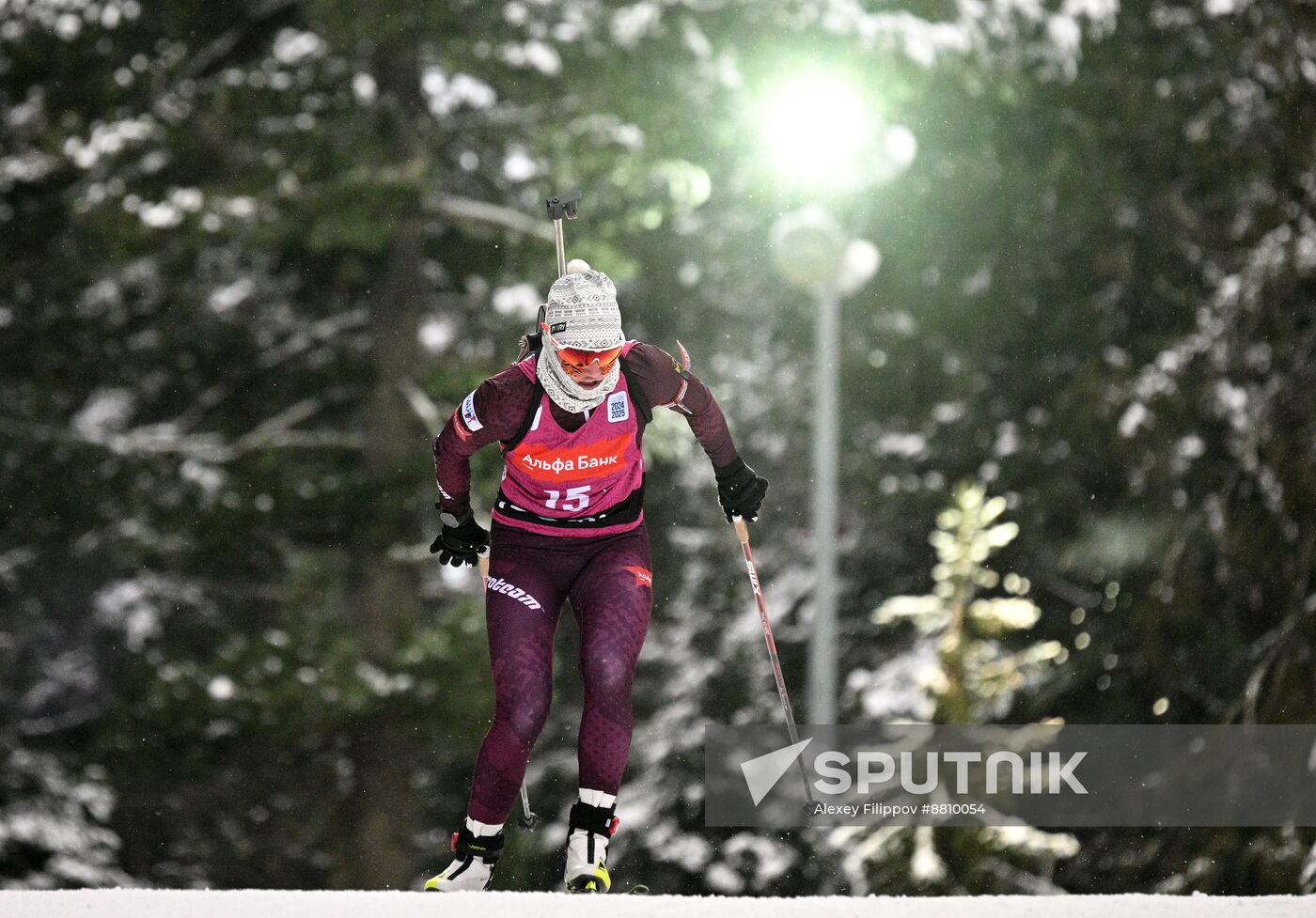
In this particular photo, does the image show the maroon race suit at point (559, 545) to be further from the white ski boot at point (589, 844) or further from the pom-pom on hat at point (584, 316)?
the pom-pom on hat at point (584, 316)

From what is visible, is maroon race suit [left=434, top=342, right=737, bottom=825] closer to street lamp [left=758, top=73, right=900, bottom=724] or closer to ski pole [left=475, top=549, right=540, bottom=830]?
ski pole [left=475, top=549, right=540, bottom=830]

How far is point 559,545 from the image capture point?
5.41m

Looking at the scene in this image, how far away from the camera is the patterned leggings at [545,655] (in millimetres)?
5152

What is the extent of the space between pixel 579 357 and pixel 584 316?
0.13m

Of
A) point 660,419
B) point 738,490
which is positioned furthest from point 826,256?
point 738,490

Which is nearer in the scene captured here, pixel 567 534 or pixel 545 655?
pixel 545 655

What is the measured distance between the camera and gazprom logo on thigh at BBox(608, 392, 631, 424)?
516 centimetres

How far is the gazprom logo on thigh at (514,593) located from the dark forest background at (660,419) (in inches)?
300

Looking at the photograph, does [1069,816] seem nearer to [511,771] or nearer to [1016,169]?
[1016,169]

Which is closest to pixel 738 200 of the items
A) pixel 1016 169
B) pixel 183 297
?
pixel 1016 169

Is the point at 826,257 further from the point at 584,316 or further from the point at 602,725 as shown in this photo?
the point at 602,725

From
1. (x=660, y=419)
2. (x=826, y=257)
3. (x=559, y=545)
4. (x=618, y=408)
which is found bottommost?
(x=559, y=545)

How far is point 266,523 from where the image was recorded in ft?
49.9

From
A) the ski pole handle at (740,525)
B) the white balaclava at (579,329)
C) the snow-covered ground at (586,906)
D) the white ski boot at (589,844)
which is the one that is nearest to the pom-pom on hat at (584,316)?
the white balaclava at (579,329)
